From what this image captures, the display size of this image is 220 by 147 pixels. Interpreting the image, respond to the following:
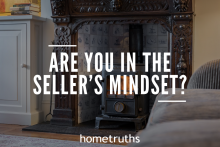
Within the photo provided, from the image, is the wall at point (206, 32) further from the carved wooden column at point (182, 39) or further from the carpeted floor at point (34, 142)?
the carpeted floor at point (34, 142)

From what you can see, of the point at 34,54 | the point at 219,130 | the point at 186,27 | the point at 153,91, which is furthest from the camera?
the point at 153,91

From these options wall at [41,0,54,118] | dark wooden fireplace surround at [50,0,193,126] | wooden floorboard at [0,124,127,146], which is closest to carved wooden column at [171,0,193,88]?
dark wooden fireplace surround at [50,0,193,126]

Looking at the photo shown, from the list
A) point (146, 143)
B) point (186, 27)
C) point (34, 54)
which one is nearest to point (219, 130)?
point (146, 143)

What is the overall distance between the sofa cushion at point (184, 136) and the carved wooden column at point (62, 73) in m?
3.26

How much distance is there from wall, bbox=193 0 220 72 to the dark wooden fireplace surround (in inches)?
5.1

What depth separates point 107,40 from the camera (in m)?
4.09

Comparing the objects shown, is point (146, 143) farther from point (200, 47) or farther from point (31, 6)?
point (31, 6)

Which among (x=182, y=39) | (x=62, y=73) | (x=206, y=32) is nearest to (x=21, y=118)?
(x=62, y=73)

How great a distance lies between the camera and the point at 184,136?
0.24 meters

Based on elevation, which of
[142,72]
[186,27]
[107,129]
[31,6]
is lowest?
[107,129]

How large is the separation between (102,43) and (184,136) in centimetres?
380

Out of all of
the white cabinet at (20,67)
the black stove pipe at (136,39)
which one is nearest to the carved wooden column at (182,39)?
the black stove pipe at (136,39)

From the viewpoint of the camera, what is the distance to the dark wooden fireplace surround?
311 cm

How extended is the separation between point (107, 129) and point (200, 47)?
52.5 inches
